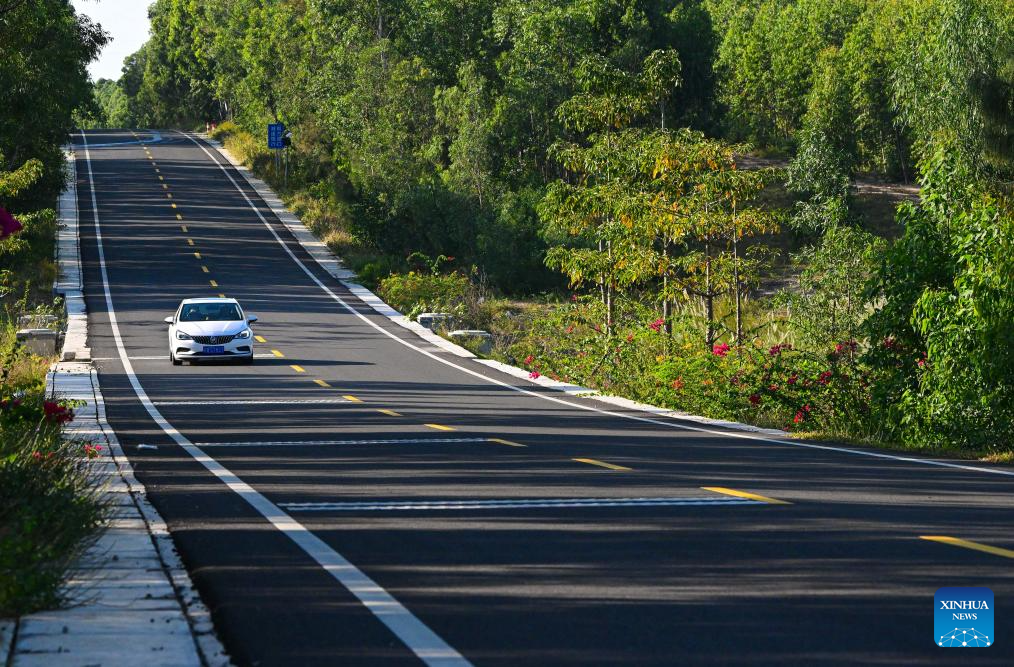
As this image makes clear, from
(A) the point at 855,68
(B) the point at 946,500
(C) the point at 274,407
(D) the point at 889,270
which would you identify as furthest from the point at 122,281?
(A) the point at 855,68

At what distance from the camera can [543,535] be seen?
31.6 ft

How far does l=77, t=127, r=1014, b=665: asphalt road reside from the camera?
669 cm

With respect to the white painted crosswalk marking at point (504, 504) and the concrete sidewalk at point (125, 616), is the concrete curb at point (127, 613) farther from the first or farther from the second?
the white painted crosswalk marking at point (504, 504)

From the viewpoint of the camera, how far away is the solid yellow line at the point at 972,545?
28.4 ft

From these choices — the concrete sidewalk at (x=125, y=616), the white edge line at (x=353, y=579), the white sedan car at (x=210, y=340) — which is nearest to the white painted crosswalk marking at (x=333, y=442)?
the white edge line at (x=353, y=579)

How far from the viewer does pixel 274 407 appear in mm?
21719

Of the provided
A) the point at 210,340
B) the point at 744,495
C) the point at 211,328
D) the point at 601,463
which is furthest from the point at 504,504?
the point at 211,328

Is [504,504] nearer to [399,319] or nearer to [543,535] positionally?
[543,535]

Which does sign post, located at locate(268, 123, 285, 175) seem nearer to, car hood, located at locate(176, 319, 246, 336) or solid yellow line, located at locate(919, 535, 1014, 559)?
car hood, located at locate(176, 319, 246, 336)

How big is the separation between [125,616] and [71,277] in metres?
43.9

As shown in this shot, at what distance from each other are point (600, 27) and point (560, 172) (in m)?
8.45

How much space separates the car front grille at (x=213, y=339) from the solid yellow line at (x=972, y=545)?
2318 cm

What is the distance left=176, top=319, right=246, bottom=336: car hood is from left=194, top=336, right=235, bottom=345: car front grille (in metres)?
0.07

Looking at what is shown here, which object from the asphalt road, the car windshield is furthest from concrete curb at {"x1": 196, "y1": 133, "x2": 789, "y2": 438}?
the car windshield
